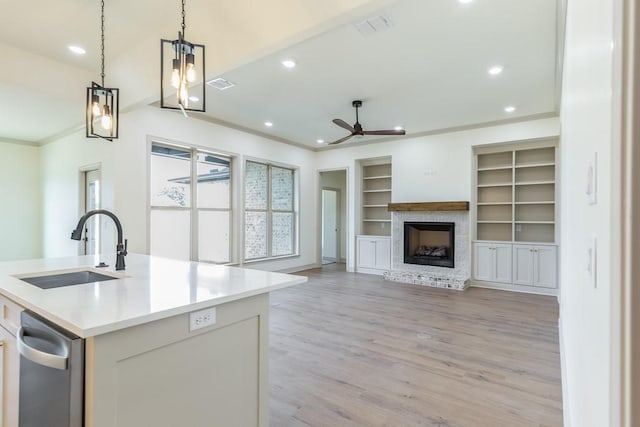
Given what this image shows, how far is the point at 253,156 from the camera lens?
681 cm

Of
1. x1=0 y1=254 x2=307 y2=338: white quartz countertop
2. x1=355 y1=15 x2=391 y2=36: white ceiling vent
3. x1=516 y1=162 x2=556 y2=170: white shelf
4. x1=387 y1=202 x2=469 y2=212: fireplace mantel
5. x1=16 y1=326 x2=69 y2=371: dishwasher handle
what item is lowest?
x1=16 y1=326 x2=69 y2=371: dishwasher handle

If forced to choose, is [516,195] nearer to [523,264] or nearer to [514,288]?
[523,264]

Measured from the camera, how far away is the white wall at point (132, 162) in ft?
15.7

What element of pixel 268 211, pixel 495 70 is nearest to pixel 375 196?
pixel 268 211

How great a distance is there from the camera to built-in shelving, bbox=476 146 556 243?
588 cm

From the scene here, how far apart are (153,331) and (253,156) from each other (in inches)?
228

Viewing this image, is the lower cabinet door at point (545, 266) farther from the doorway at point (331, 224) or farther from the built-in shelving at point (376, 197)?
the doorway at point (331, 224)

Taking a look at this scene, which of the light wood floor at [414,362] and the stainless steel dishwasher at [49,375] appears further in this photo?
the light wood floor at [414,362]

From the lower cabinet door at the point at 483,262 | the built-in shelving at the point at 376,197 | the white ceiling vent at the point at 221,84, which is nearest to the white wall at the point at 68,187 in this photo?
the white ceiling vent at the point at 221,84

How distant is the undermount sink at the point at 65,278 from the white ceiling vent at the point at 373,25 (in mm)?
2864

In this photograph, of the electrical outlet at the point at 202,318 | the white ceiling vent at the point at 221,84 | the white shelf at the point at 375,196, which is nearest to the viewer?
the electrical outlet at the point at 202,318

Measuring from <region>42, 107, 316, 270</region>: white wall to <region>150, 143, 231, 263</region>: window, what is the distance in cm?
25

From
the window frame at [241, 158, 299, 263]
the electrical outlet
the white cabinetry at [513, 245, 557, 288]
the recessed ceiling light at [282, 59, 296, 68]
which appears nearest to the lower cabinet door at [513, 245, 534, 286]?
the white cabinetry at [513, 245, 557, 288]

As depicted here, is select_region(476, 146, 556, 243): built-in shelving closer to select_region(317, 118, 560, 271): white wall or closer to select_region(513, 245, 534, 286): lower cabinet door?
select_region(513, 245, 534, 286): lower cabinet door
